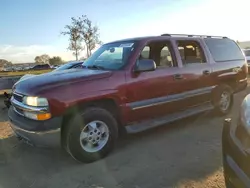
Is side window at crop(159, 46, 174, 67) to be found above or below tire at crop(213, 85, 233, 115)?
above

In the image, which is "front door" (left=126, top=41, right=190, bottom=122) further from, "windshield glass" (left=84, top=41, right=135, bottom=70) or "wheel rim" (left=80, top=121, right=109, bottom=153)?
"wheel rim" (left=80, top=121, right=109, bottom=153)

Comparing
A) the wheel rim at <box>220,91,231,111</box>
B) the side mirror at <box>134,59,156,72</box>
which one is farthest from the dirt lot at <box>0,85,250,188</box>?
the side mirror at <box>134,59,156,72</box>

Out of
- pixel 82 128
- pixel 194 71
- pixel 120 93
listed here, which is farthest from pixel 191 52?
pixel 82 128

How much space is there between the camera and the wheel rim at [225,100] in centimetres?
648

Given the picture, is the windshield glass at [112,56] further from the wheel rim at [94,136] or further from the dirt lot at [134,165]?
the dirt lot at [134,165]

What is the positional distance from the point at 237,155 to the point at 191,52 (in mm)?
3831

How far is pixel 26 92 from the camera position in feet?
13.2

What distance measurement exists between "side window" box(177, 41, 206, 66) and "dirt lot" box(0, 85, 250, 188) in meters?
1.40

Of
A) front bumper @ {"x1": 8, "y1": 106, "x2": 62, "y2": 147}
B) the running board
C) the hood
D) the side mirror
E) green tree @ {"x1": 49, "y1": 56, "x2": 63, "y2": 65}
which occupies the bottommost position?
green tree @ {"x1": 49, "y1": 56, "x2": 63, "y2": 65}

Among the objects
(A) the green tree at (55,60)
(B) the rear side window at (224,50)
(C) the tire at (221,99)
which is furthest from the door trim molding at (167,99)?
(A) the green tree at (55,60)

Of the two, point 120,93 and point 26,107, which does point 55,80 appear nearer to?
point 26,107

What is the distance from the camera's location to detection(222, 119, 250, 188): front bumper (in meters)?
2.21

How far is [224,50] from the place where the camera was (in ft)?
21.7

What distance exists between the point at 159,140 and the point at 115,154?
0.95 meters
